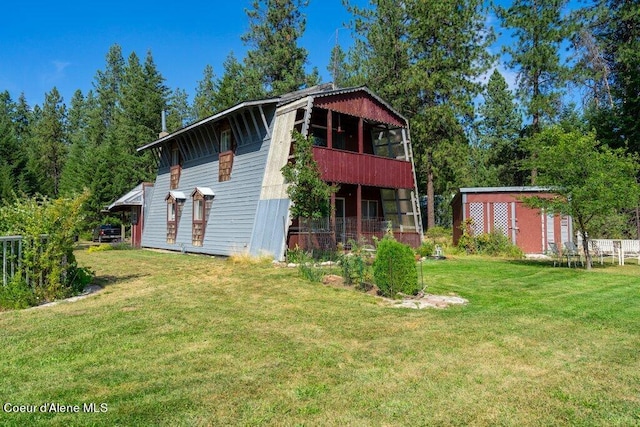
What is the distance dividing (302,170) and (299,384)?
967 centimetres

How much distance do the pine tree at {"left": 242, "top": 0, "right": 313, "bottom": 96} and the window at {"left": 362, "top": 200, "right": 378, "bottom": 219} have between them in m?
17.1

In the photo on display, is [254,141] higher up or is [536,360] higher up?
[254,141]

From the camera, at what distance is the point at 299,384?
398 cm

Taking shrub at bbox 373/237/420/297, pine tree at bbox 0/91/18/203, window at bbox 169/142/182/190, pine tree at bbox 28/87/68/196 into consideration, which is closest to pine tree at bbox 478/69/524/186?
window at bbox 169/142/182/190

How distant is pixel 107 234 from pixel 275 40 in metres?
20.0

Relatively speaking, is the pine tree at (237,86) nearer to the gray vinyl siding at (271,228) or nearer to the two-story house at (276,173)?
the two-story house at (276,173)

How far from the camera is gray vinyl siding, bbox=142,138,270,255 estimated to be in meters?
15.9

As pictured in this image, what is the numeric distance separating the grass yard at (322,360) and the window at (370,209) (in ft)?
39.0

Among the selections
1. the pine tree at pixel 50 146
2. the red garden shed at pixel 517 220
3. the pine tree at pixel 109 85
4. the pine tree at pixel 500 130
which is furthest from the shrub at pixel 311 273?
the pine tree at pixel 109 85

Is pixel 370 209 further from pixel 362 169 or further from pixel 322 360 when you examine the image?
pixel 322 360

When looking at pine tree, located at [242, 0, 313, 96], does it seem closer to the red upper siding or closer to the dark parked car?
the dark parked car

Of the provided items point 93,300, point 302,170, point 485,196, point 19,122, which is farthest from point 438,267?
point 19,122

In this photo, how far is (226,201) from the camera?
1762 cm

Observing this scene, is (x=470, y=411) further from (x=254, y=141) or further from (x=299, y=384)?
(x=254, y=141)
